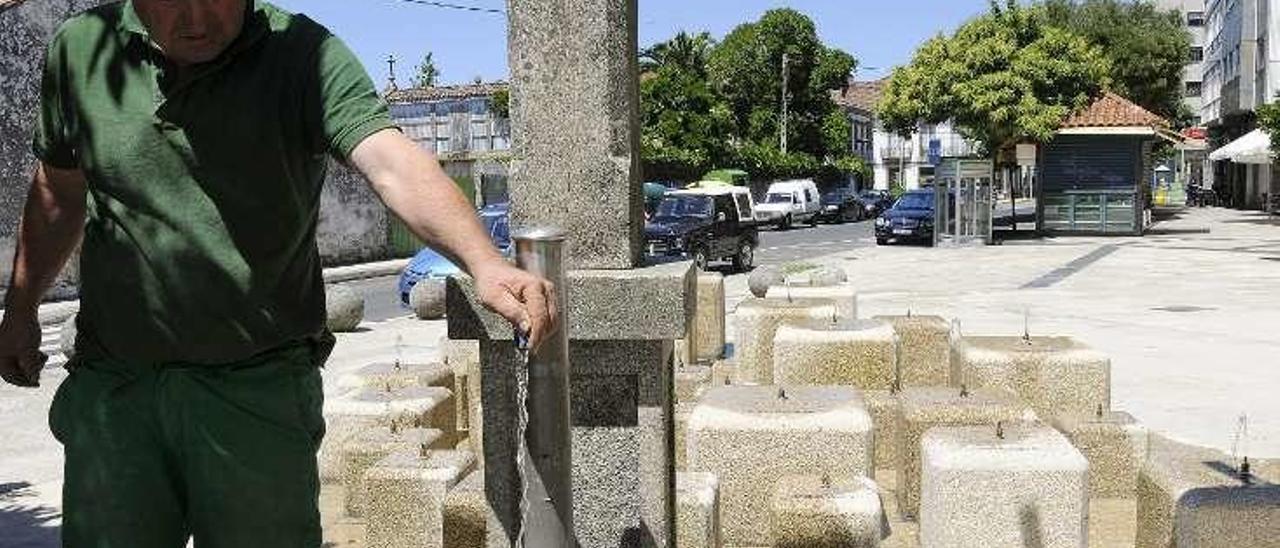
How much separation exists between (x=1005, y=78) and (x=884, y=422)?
85.2 ft

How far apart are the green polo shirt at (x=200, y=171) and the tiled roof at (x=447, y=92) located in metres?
47.4

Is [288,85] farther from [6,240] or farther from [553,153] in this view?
[6,240]

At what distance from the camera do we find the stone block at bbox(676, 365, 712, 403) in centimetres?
691

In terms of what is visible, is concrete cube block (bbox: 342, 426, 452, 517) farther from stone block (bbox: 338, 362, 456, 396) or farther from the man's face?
the man's face

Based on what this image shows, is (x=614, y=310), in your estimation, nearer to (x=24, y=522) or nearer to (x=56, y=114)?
(x=56, y=114)

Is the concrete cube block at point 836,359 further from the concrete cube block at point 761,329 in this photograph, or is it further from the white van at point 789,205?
the white van at point 789,205

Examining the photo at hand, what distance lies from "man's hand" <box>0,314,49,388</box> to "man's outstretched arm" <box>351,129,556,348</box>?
0.81 meters

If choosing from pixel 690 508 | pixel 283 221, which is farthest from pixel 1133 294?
pixel 283 221

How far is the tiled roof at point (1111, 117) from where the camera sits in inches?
1212

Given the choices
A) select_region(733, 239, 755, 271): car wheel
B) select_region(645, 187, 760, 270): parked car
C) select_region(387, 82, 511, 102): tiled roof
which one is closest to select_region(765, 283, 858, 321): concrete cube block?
select_region(645, 187, 760, 270): parked car

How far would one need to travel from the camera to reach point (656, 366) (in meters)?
3.51

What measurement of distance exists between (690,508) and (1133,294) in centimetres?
1487

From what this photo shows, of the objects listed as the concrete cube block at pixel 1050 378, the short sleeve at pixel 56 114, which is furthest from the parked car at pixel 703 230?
the short sleeve at pixel 56 114

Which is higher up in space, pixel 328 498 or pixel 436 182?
pixel 436 182
